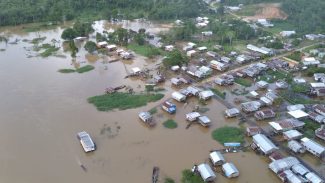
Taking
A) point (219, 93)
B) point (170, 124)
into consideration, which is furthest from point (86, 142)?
point (219, 93)

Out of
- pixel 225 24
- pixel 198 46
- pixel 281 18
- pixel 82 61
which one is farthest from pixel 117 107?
pixel 281 18

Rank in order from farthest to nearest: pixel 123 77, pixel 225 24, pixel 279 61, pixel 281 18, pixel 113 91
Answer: pixel 281 18 < pixel 225 24 < pixel 279 61 < pixel 123 77 < pixel 113 91

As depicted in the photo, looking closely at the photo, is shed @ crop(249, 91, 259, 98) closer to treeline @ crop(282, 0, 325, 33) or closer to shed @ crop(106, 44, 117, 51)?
shed @ crop(106, 44, 117, 51)

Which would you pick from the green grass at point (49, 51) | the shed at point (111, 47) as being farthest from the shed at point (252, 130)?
the green grass at point (49, 51)

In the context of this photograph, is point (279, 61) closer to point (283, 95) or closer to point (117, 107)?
point (283, 95)

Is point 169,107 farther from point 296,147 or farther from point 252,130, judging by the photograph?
point 296,147

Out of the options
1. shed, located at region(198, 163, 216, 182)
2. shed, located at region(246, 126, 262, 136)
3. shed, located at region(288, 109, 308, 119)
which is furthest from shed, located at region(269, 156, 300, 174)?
shed, located at region(288, 109, 308, 119)
